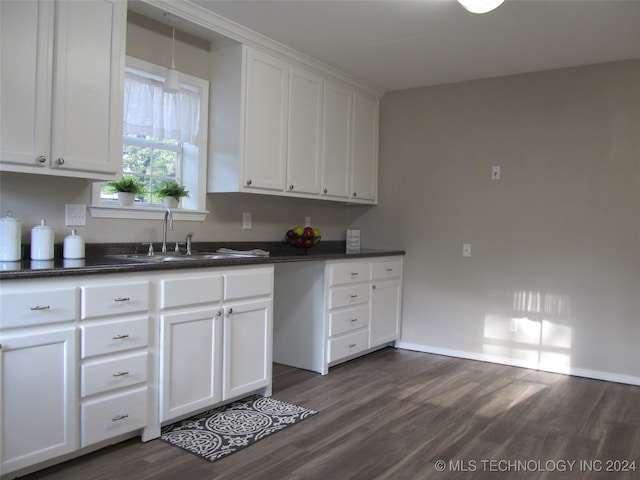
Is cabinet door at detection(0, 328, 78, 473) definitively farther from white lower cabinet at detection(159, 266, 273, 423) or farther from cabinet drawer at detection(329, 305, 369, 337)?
cabinet drawer at detection(329, 305, 369, 337)

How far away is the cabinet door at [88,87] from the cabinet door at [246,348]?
1030 millimetres

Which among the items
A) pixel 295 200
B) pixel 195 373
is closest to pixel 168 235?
pixel 195 373

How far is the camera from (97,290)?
2.23 meters

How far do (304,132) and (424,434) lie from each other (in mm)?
2308

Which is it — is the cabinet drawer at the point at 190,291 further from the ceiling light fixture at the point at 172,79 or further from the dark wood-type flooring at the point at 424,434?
the ceiling light fixture at the point at 172,79

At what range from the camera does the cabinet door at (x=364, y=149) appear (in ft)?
14.9

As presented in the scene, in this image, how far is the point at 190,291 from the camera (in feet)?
8.63

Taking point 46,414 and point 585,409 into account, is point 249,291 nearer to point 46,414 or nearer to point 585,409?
point 46,414

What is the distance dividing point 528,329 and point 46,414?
11.2 ft

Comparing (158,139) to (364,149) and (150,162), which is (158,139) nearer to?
(150,162)

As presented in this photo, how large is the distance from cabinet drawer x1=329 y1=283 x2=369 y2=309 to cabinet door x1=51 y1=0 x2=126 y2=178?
70.0 inches

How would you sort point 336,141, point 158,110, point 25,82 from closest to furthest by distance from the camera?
point 25,82
point 158,110
point 336,141

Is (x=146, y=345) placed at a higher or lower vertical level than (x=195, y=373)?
higher

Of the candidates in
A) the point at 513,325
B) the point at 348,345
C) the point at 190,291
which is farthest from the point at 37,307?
the point at 513,325
